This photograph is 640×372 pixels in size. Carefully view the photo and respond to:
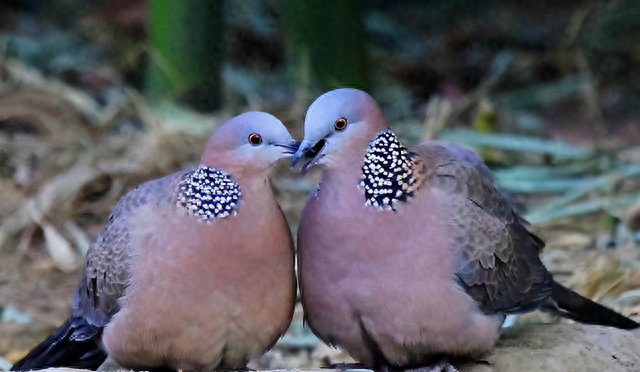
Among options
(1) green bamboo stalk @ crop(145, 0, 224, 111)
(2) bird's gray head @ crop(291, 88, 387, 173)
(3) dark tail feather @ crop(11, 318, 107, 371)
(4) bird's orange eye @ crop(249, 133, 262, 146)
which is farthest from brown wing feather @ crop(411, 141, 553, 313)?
(1) green bamboo stalk @ crop(145, 0, 224, 111)

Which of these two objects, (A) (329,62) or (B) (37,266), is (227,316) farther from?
(A) (329,62)

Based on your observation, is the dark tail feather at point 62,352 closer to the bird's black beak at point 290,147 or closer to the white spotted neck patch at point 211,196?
the white spotted neck patch at point 211,196

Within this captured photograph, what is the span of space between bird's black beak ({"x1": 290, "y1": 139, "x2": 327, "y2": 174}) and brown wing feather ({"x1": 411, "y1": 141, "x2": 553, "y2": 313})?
0.39 metres

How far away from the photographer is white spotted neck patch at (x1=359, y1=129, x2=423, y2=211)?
312 centimetres

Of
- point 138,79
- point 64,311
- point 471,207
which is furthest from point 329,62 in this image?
point 471,207

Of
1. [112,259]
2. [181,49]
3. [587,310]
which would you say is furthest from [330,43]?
[112,259]

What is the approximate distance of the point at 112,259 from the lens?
128 inches

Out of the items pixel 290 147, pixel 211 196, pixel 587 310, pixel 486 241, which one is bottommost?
pixel 587 310

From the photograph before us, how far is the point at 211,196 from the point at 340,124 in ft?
1.58

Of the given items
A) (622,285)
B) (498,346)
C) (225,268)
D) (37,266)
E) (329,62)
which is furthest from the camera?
(329,62)

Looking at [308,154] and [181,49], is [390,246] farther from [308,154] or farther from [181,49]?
[181,49]

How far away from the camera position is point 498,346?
3.46 meters

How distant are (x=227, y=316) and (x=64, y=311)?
1.70 metres

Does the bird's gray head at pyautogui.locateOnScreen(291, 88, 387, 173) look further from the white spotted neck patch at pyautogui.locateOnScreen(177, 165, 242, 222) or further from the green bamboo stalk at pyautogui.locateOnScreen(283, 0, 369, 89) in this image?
the green bamboo stalk at pyautogui.locateOnScreen(283, 0, 369, 89)
